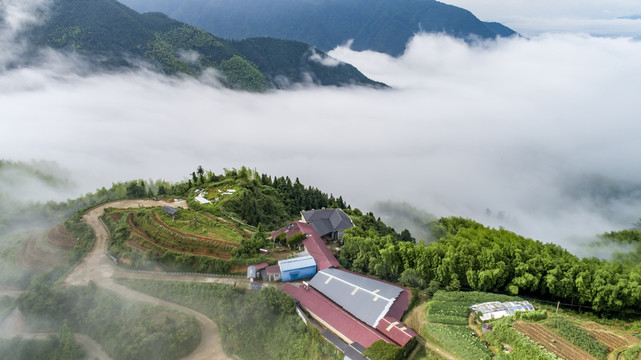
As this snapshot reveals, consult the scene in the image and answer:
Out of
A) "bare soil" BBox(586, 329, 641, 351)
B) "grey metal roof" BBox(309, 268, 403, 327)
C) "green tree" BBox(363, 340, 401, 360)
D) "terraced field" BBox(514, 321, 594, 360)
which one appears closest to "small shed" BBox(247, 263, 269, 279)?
"grey metal roof" BBox(309, 268, 403, 327)

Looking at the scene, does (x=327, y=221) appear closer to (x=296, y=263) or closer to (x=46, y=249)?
(x=296, y=263)

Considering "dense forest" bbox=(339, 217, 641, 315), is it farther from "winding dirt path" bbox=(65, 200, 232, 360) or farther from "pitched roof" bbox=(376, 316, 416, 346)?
"winding dirt path" bbox=(65, 200, 232, 360)

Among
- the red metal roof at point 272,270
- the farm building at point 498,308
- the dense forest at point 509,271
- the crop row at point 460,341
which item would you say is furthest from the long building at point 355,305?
the farm building at point 498,308

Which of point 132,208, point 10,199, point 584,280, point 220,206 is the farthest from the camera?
point 10,199

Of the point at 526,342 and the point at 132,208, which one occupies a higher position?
the point at 526,342

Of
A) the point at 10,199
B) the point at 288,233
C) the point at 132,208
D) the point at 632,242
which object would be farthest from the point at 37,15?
the point at 632,242

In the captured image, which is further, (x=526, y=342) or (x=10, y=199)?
(x=10, y=199)

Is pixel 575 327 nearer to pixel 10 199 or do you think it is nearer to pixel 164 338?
pixel 164 338
